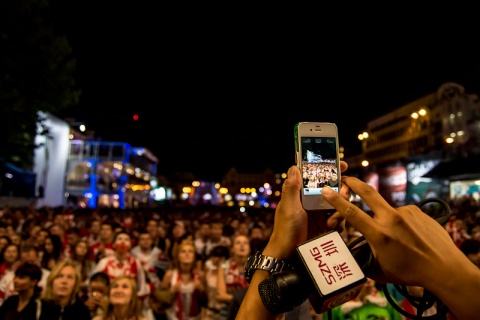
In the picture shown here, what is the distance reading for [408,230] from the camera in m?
1.13

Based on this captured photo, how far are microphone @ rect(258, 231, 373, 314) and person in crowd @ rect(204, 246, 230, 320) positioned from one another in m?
5.12

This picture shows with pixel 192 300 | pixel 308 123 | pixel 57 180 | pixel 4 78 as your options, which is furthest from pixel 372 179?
pixel 308 123

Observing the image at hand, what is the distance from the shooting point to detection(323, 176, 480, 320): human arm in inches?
42.8

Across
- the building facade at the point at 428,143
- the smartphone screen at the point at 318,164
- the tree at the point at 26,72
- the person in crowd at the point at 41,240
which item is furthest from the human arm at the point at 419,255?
the building facade at the point at 428,143

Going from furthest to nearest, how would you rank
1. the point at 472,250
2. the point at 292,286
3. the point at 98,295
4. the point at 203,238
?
the point at 203,238, the point at 472,250, the point at 98,295, the point at 292,286

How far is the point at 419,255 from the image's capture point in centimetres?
112

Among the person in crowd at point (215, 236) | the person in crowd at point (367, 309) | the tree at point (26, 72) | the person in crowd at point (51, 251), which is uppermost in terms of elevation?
the tree at point (26, 72)

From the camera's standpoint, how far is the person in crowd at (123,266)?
668 centimetres

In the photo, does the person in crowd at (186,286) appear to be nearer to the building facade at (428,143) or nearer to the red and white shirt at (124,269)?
the red and white shirt at (124,269)

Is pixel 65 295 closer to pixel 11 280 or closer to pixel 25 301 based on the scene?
pixel 25 301

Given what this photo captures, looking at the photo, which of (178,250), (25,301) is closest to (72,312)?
(25,301)

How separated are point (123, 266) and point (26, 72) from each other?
18.0 meters

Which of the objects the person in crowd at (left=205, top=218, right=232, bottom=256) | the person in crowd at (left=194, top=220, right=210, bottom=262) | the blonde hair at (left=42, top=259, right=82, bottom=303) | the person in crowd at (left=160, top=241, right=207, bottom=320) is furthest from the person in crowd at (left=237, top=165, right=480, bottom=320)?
the person in crowd at (left=205, top=218, right=232, bottom=256)

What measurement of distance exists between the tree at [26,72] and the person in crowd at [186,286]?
16.0 metres
